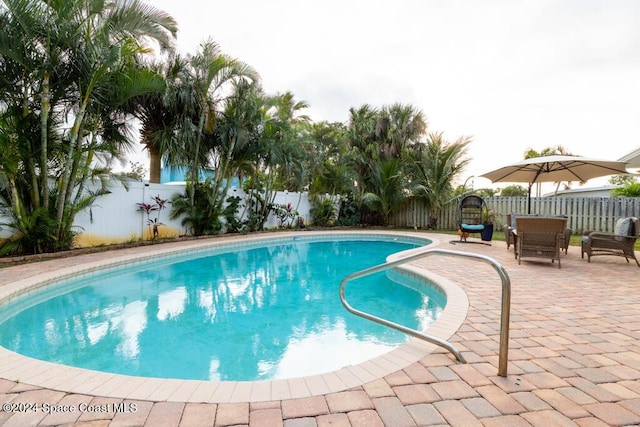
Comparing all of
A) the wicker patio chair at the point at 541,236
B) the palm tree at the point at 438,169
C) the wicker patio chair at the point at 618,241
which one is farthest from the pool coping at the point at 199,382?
the palm tree at the point at 438,169

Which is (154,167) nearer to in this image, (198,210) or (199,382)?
(198,210)

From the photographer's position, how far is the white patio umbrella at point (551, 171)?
7137 millimetres

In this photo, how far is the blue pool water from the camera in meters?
3.02

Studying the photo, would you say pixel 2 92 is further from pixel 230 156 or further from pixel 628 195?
pixel 628 195

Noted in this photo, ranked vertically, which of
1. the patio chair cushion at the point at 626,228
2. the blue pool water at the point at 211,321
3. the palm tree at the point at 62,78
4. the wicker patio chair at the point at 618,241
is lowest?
the blue pool water at the point at 211,321

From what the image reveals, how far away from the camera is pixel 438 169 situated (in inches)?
535

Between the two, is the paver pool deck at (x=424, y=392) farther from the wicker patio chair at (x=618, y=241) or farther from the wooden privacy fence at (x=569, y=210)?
the wooden privacy fence at (x=569, y=210)

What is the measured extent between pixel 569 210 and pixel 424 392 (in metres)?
13.2

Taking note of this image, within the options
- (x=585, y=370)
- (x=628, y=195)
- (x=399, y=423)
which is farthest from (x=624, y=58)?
(x=399, y=423)

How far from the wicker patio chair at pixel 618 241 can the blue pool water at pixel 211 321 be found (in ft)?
13.2

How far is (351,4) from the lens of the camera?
26.0 feet

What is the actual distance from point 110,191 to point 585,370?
9962 mm

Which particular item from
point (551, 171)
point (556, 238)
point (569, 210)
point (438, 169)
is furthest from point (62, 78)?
point (569, 210)

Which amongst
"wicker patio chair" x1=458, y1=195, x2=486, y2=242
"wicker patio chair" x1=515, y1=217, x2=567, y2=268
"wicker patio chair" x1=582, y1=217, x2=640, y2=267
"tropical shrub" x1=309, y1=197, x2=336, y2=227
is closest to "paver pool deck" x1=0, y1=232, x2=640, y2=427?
"wicker patio chair" x1=515, y1=217, x2=567, y2=268
